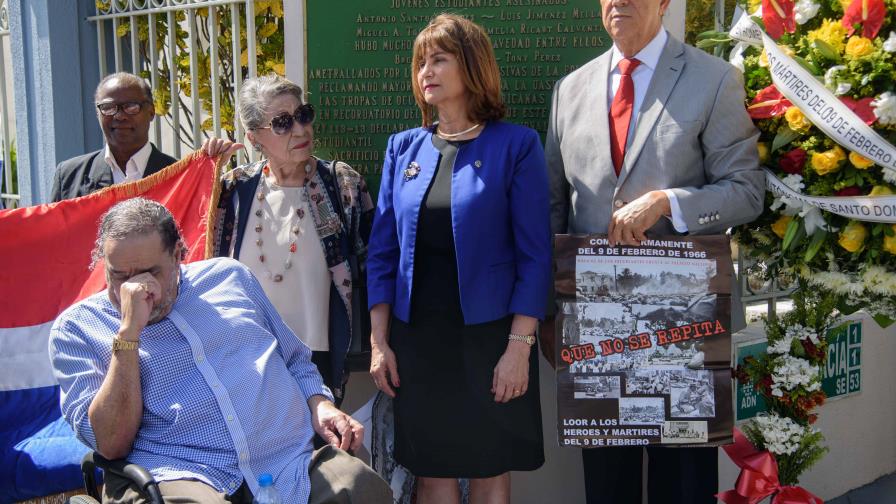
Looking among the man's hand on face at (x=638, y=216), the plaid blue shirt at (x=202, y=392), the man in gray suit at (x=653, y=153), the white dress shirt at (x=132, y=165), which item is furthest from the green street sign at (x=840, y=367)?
the white dress shirt at (x=132, y=165)

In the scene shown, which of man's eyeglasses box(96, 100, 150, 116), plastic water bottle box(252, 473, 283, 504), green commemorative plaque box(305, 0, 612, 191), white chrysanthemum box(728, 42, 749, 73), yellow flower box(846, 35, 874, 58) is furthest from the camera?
man's eyeglasses box(96, 100, 150, 116)

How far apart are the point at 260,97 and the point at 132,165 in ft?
3.59

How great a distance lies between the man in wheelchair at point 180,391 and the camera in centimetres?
299

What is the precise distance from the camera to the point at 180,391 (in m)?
3.14

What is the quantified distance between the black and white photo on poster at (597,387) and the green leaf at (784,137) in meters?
1.04

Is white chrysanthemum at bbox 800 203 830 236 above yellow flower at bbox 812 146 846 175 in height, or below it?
below

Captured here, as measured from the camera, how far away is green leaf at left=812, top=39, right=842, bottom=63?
3.19 m

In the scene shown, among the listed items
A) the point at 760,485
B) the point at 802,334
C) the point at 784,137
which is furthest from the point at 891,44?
the point at 760,485

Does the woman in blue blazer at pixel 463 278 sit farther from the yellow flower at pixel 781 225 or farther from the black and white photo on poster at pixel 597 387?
the yellow flower at pixel 781 225

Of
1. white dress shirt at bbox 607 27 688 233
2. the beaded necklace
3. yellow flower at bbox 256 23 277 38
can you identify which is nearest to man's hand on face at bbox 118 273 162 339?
the beaded necklace

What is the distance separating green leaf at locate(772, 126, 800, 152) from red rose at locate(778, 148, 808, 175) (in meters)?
0.04

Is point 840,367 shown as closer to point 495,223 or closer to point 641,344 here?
point 641,344

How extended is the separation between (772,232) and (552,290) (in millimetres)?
892

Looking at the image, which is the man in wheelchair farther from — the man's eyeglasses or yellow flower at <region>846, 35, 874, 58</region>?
yellow flower at <region>846, 35, 874, 58</region>
